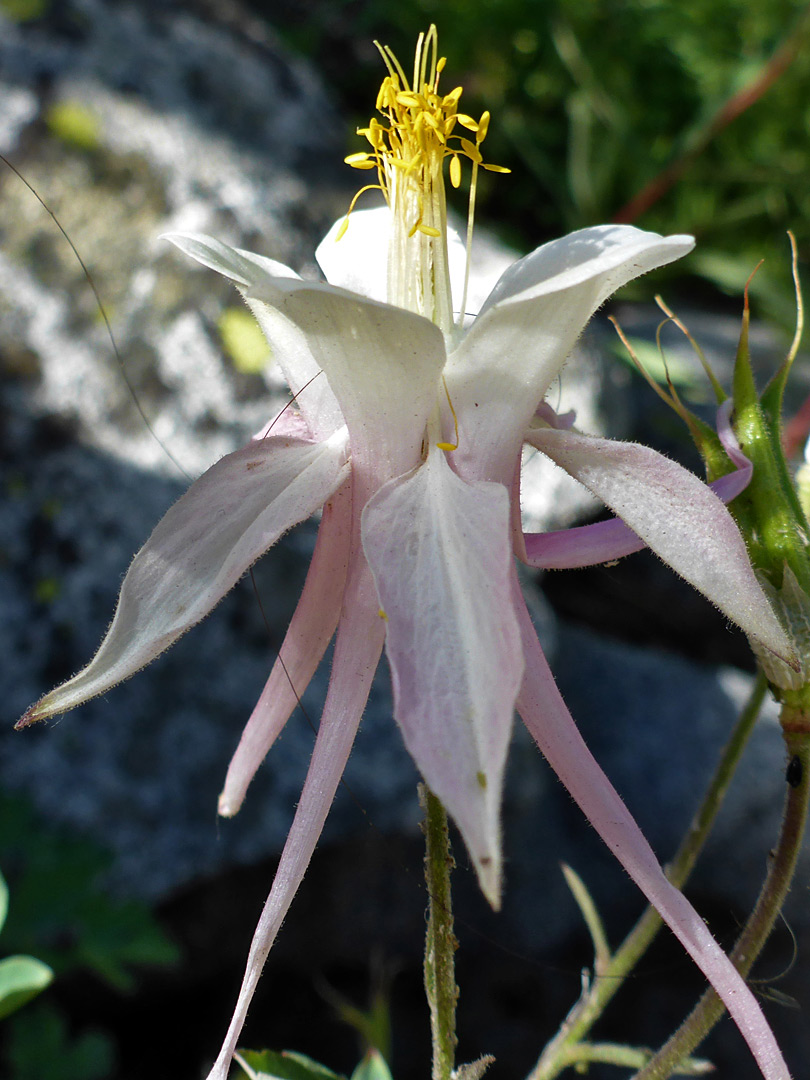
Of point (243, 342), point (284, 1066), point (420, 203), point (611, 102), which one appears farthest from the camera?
point (611, 102)

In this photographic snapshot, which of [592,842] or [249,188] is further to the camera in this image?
[592,842]

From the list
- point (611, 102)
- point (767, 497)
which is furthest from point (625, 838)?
point (611, 102)

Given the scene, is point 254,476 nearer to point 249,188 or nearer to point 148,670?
point 148,670

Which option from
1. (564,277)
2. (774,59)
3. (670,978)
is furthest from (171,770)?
(774,59)

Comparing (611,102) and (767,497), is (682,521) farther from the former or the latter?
(611,102)

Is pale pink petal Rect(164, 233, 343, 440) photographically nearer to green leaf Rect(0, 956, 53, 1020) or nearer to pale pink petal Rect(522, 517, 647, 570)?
pale pink petal Rect(522, 517, 647, 570)

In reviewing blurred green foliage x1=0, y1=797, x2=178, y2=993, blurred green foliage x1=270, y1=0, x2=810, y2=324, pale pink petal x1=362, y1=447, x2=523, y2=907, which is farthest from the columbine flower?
blurred green foliage x1=270, y1=0, x2=810, y2=324

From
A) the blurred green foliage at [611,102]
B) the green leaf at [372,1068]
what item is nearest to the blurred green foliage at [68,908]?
the green leaf at [372,1068]
